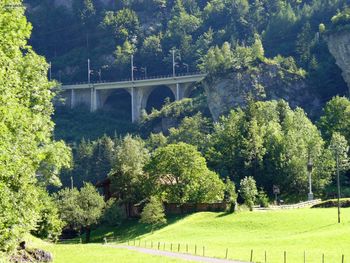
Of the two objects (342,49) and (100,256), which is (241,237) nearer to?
(100,256)

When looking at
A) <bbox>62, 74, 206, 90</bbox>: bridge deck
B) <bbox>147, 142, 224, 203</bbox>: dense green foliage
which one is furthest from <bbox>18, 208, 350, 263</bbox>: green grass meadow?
<bbox>62, 74, 206, 90</bbox>: bridge deck

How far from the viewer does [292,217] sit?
65812mm

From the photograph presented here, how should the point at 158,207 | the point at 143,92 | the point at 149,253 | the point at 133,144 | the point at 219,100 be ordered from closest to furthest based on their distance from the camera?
the point at 149,253, the point at 158,207, the point at 133,144, the point at 219,100, the point at 143,92

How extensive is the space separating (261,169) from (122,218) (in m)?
22.0

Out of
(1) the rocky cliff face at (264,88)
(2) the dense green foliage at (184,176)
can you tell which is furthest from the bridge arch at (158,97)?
(2) the dense green foliage at (184,176)

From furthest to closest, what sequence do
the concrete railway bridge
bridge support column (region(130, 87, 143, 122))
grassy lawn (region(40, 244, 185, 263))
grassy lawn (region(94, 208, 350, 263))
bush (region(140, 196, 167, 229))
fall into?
bridge support column (region(130, 87, 143, 122)) → the concrete railway bridge → bush (region(140, 196, 167, 229)) → grassy lawn (region(94, 208, 350, 263)) → grassy lawn (region(40, 244, 185, 263))

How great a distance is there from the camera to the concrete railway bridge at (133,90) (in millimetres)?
161375

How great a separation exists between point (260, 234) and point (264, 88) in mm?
74239

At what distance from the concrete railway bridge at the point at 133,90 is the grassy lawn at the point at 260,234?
81653 millimetres

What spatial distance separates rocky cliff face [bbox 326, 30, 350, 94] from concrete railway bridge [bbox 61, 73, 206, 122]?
3414 cm

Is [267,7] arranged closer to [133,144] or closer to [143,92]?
[143,92]

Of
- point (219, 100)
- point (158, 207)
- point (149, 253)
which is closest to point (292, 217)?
point (158, 207)

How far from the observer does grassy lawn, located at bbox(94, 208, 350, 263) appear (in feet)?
150

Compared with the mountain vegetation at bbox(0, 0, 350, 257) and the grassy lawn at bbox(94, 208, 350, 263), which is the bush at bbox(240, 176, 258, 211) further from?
the grassy lawn at bbox(94, 208, 350, 263)
